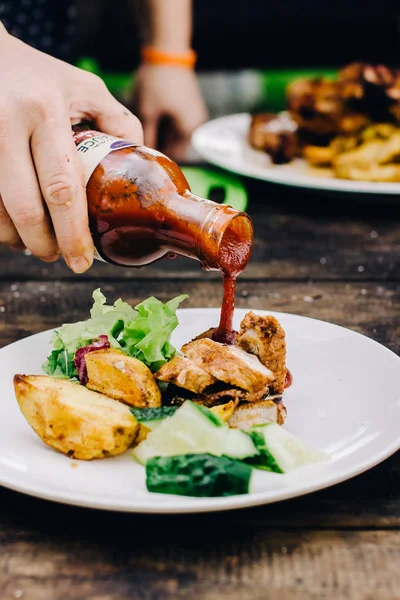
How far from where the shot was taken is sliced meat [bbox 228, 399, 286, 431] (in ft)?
4.32

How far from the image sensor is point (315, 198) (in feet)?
10.2

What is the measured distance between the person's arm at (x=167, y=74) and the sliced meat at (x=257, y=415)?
245cm

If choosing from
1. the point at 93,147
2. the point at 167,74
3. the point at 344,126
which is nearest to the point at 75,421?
the point at 93,147

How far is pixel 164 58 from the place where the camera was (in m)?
3.73

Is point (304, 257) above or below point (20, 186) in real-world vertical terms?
below

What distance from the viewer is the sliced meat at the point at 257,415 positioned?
1315 millimetres

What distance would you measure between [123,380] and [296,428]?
303 mm

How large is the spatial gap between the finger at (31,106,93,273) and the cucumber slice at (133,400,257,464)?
47cm

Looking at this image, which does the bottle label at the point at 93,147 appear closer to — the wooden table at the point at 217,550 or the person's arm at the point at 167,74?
the wooden table at the point at 217,550

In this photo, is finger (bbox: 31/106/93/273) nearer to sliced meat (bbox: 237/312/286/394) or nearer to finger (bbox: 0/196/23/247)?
finger (bbox: 0/196/23/247)

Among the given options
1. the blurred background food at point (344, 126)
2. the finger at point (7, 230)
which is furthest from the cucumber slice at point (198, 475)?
the blurred background food at point (344, 126)

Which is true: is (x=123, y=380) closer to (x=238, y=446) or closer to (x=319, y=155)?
(x=238, y=446)

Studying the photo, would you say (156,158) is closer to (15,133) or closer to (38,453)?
(15,133)

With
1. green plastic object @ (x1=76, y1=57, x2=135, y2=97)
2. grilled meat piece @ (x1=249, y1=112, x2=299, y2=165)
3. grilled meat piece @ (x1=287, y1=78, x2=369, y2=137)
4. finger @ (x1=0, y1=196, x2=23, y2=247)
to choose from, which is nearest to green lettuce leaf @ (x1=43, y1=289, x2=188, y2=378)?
finger @ (x1=0, y1=196, x2=23, y2=247)
